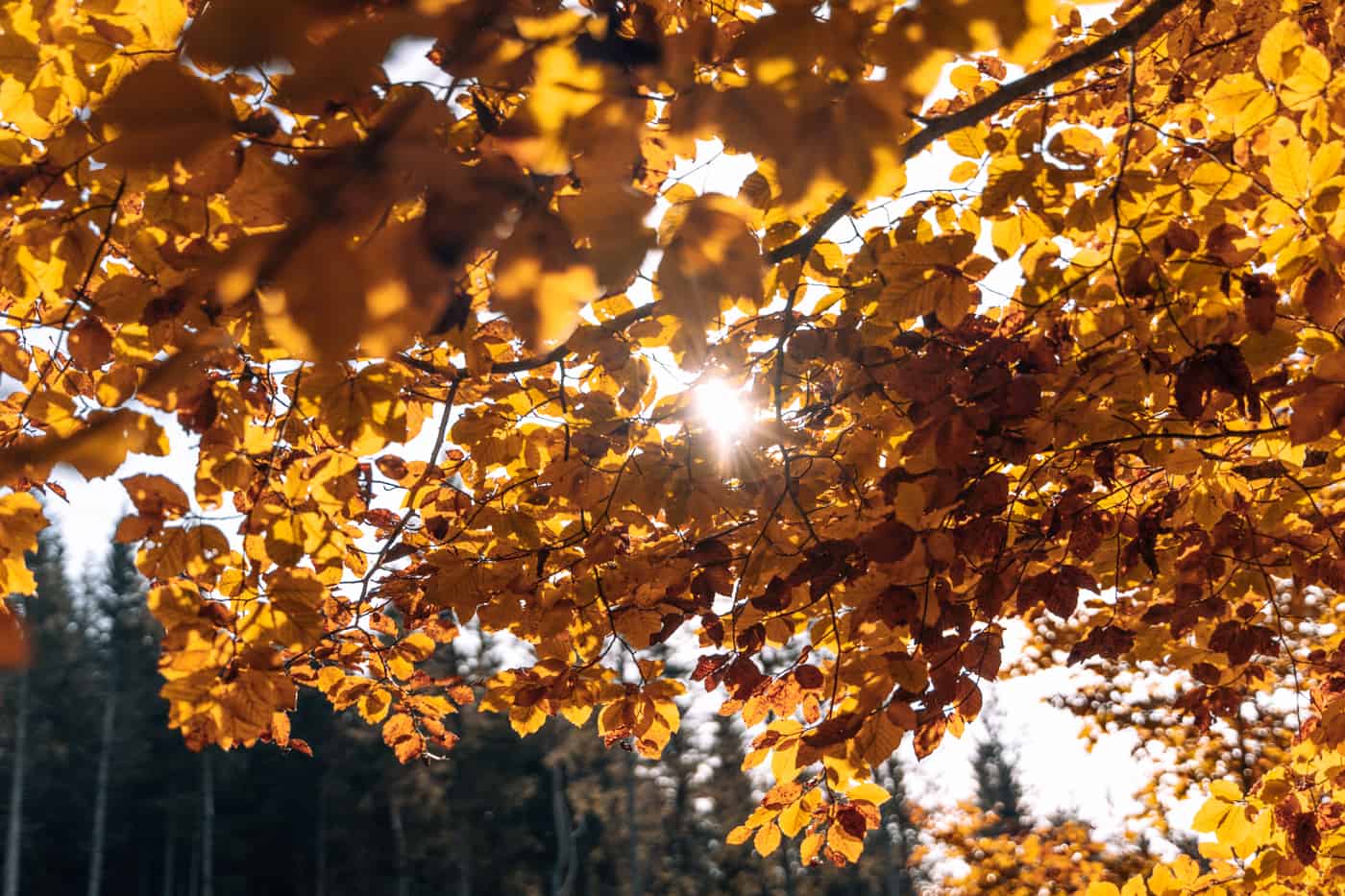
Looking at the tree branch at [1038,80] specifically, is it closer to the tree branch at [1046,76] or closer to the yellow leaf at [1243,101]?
the tree branch at [1046,76]

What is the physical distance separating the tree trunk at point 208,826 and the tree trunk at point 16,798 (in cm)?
493

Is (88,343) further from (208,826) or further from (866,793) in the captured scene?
(208,826)

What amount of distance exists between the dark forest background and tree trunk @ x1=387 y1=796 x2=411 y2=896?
0.12 meters

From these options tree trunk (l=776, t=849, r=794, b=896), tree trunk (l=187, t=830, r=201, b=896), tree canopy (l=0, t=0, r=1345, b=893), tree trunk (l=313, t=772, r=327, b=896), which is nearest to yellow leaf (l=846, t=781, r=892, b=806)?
tree canopy (l=0, t=0, r=1345, b=893)

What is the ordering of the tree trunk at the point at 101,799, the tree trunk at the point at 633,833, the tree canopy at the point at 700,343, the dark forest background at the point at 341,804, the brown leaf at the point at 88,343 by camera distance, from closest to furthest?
the tree canopy at the point at 700,343
the brown leaf at the point at 88,343
the tree trunk at the point at 633,833
the dark forest background at the point at 341,804
the tree trunk at the point at 101,799

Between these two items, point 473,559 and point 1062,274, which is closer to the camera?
point 1062,274

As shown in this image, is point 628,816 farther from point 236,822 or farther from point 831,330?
point 831,330

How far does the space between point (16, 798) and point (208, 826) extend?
5.56 metres

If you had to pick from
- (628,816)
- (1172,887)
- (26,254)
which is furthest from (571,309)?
(628,816)

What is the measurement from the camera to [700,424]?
2.48 metres

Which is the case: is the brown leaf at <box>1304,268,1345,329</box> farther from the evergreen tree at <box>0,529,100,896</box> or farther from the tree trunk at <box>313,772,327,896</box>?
the evergreen tree at <box>0,529,100,896</box>

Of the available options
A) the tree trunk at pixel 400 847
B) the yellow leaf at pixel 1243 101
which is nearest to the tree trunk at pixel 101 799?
the tree trunk at pixel 400 847

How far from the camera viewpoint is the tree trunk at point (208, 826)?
1088 inches

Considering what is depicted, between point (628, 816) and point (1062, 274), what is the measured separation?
72.1ft
